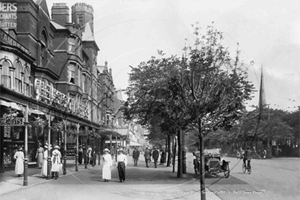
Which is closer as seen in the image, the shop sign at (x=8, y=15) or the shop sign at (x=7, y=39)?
the shop sign at (x=7, y=39)

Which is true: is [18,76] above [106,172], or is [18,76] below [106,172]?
above

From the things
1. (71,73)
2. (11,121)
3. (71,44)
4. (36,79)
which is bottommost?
(11,121)

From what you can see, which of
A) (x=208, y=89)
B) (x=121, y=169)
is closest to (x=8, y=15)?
(x=121, y=169)

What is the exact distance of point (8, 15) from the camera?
27.7m

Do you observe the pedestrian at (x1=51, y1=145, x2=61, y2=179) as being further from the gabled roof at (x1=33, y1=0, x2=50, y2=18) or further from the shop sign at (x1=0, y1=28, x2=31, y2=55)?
the gabled roof at (x1=33, y1=0, x2=50, y2=18)

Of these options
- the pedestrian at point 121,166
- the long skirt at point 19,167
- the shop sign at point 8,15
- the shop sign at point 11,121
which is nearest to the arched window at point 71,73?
the shop sign at point 8,15

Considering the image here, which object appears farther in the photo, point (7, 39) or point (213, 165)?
point (7, 39)

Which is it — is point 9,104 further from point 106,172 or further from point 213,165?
point 213,165

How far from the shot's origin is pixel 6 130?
2292cm

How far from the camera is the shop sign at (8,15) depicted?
86.7 ft

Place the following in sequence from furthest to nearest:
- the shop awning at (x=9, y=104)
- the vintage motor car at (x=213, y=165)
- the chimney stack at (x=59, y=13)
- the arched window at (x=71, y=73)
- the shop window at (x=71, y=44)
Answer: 1. the chimney stack at (x=59, y=13)
2. the arched window at (x=71, y=73)
3. the shop window at (x=71, y=44)
4. the vintage motor car at (x=213, y=165)
5. the shop awning at (x=9, y=104)

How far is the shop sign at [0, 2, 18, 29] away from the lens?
26439 mm

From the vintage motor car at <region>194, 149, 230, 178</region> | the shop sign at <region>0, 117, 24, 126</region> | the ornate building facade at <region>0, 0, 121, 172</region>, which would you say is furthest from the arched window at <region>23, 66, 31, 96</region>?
the vintage motor car at <region>194, 149, 230, 178</region>

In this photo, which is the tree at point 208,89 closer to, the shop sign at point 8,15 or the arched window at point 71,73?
the shop sign at point 8,15
